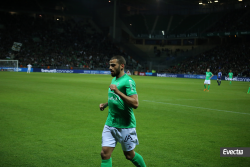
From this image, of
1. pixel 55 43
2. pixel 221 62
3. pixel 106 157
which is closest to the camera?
pixel 106 157

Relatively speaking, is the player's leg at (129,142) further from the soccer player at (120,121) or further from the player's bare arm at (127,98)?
the player's bare arm at (127,98)

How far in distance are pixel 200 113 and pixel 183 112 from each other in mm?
767

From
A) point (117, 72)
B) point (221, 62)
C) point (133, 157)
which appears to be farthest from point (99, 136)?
point (221, 62)

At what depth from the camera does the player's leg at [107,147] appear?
15.2 feet

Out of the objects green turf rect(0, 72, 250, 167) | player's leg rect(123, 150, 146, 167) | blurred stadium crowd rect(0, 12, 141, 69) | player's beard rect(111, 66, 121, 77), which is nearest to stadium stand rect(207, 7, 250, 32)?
blurred stadium crowd rect(0, 12, 141, 69)

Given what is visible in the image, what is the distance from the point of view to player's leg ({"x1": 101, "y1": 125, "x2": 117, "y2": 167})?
4.64 metres

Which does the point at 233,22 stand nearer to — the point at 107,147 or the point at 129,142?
the point at 129,142

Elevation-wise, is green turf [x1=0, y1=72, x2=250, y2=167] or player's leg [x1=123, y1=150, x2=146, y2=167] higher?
player's leg [x1=123, y1=150, x2=146, y2=167]

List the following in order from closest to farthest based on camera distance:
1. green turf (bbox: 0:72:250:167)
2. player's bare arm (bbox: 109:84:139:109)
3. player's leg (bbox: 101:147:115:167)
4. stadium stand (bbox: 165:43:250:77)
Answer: player's bare arm (bbox: 109:84:139:109) → player's leg (bbox: 101:147:115:167) → green turf (bbox: 0:72:250:167) → stadium stand (bbox: 165:43:250:77)

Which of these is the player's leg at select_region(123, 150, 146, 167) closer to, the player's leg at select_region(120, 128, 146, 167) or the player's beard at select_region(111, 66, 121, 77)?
the player's leg at select_region(120, 128, 146, 167)

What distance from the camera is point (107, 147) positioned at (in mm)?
4660

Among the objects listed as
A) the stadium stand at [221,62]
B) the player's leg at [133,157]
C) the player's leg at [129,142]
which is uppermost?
the stadium stand at [221,62]

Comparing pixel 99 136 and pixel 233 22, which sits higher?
pixel 233 22

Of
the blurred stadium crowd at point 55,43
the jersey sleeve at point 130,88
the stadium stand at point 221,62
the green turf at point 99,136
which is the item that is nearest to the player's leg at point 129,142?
the jersey sleeve at point 130,88
